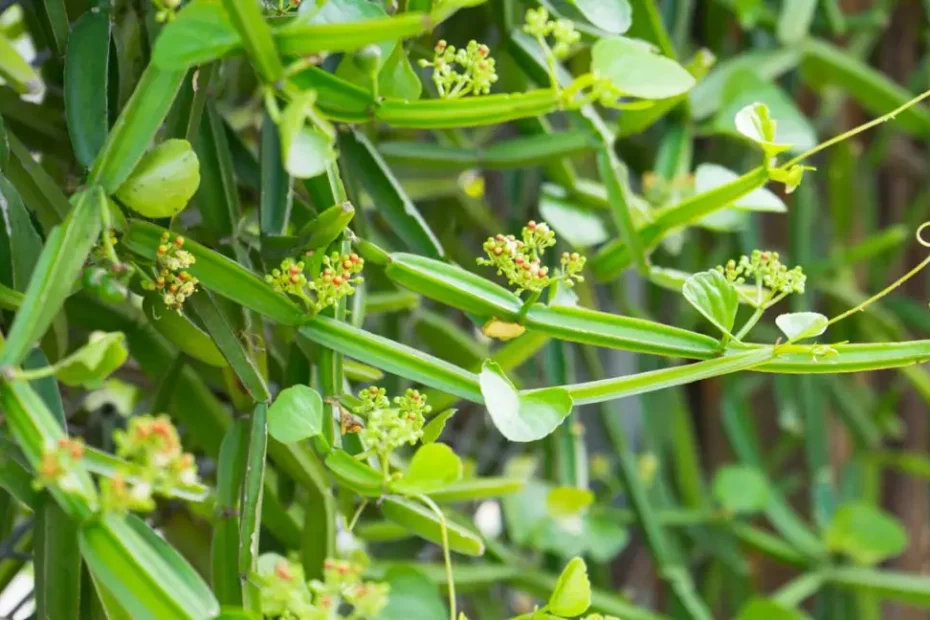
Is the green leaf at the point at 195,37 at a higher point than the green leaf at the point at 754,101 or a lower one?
lower

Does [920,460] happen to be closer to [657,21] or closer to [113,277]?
[657,21]

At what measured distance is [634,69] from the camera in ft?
0.81

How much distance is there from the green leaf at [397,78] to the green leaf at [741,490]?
430mm

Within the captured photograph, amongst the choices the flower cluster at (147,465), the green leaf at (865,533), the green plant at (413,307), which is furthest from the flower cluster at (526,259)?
the green leaf at (865,533)

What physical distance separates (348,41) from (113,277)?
0.09 metres

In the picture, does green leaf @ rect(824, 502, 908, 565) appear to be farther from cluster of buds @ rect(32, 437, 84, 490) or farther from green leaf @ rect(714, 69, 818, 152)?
cluster of buds @ rect(32, 437, 84, 490)

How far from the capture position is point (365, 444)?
0.27 m

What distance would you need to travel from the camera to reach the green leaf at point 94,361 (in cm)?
21

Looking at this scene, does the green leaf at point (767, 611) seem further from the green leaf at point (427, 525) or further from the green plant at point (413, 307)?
the green leaf at point (427, 525)

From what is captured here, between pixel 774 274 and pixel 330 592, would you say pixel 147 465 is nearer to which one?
pixel 330 592

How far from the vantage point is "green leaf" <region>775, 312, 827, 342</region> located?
0.83 feet

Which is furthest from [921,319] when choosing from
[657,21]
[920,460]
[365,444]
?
[365,444]

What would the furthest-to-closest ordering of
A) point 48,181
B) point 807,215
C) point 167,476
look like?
point 807,215, point 48,181, point 167,476

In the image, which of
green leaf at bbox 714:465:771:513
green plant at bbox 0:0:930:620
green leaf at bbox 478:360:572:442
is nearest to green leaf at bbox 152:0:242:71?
green plant at bbox 0:0:930:620
